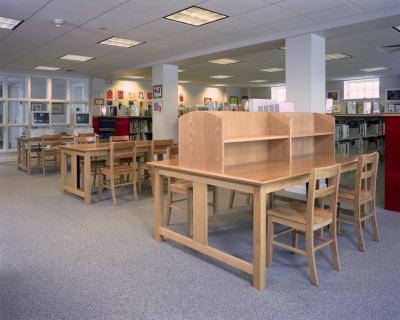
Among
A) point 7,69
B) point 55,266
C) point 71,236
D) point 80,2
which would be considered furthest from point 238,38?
point 7,69

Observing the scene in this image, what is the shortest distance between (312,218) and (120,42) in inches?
205

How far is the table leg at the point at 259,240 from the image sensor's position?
7.91 ft

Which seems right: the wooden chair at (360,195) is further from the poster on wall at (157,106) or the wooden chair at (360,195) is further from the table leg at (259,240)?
the poster on wall at (157,106)

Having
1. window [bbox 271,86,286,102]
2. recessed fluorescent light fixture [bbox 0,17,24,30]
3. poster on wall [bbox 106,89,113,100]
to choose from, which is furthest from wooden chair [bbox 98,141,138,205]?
window [bbox 271,86,286,102]

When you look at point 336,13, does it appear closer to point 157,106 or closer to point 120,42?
point 120,42

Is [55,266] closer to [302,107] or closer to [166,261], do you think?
[166,261]

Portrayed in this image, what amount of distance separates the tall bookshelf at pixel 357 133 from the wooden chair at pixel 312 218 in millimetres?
4090

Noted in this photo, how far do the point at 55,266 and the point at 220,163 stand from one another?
5.11 feet

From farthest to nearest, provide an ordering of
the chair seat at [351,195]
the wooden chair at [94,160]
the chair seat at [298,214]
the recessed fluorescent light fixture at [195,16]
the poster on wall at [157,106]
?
the poster on wall at [157,106] → the wooden chair at [94,160] → the recessed fluorescent light fixture at [195,16] → the chair seat at [351,195] → the chair seat at [298,214]

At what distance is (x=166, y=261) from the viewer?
9.51 ft

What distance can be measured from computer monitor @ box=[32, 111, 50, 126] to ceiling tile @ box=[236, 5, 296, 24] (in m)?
6.91

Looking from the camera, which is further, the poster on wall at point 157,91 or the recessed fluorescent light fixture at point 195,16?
the poster on wall at point 157,91

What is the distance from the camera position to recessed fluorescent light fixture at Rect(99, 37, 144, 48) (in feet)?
20.2

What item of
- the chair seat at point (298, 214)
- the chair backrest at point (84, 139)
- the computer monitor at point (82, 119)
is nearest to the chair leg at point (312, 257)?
the chair seat at point (298, 214)
